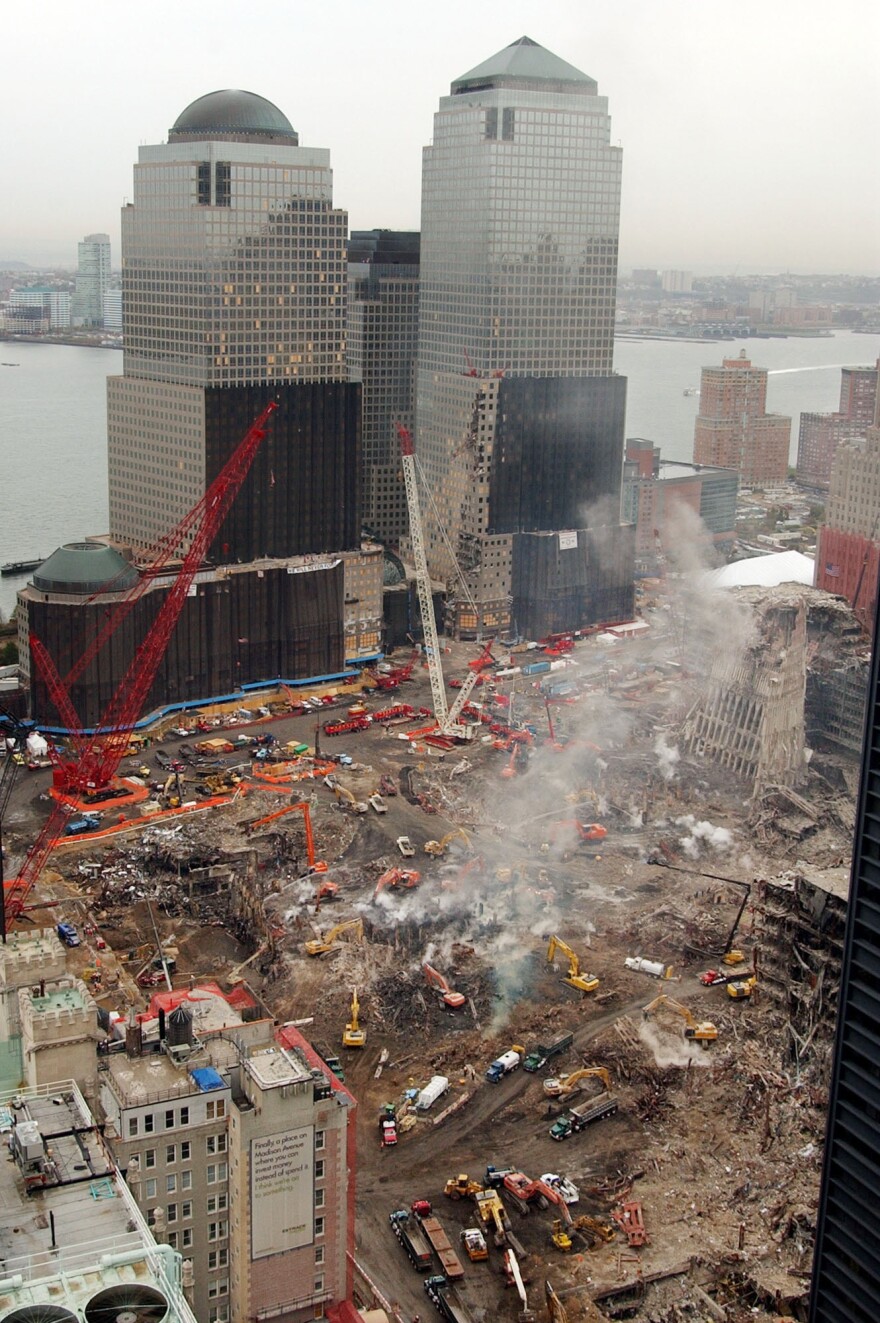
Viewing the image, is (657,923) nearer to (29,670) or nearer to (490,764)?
(490,764)

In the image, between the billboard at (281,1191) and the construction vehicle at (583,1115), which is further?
→ the construction vehicle at (583,1115)

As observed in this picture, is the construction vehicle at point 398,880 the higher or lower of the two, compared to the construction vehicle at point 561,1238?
higher

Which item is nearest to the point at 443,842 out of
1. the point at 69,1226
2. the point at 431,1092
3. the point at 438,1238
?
the point at 431,1092

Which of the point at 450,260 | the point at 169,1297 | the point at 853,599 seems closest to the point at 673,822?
the point at 853,599

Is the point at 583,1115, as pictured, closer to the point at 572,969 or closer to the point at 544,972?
the point at 572,969

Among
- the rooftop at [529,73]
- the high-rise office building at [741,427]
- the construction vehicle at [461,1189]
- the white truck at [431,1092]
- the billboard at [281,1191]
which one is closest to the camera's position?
the billboard at [281,1191]

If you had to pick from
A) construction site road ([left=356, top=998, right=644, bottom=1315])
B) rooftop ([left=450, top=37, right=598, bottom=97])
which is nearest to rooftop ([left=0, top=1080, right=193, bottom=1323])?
construction site road ([left=356, top=998, right=644, bottom=1315])

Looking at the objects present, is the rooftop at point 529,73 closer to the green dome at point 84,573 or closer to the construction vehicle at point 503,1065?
the green dome at point 84,573


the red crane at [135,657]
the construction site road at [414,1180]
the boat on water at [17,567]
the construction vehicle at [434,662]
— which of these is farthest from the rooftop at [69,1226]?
the boat on water at [17,567]

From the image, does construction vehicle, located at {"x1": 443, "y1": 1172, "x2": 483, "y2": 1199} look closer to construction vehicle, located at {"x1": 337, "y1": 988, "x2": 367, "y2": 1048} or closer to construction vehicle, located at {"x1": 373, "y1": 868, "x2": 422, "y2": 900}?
construction vehicle, located at {"x1": 337, "y1": 988, "x2": 367, "y2": 1048}
